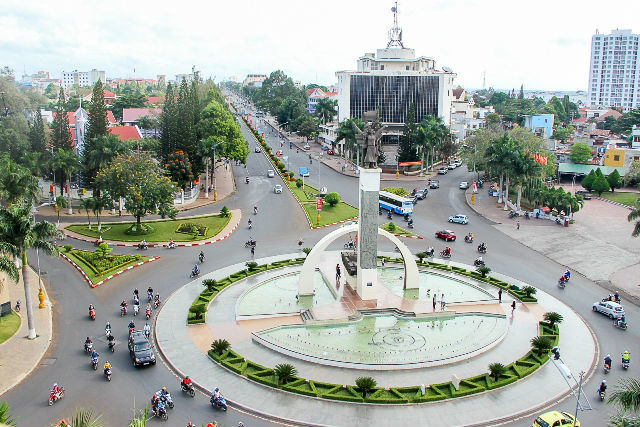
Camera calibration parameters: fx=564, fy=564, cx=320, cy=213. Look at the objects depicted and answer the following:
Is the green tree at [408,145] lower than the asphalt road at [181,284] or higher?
higher

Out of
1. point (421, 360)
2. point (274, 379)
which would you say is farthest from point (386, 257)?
point (274, 379)

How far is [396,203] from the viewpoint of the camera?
67.9 m

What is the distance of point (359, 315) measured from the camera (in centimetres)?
3800

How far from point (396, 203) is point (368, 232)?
92.1 ft

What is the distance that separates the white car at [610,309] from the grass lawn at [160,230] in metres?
36.1

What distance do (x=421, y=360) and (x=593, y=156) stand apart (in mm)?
90423

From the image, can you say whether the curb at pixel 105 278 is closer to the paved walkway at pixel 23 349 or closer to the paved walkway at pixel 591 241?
the paved walkway at pixel 23 349

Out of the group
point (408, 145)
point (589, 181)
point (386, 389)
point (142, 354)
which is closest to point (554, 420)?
point (386, 389)

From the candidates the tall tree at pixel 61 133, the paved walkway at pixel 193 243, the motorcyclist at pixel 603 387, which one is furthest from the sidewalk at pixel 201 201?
the motorcyclist at pixel 603 387

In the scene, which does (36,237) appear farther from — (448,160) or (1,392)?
(448,160)

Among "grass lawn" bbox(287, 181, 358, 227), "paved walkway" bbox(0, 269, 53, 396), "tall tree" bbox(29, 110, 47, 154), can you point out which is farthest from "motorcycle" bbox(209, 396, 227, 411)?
"tall tree" bbox(29, 110, 47, 154)

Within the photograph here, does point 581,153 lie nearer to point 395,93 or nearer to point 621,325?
point 395,93

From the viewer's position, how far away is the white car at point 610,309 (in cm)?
3838

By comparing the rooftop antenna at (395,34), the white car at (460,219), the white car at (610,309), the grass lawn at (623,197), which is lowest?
the white car at (610,309)
